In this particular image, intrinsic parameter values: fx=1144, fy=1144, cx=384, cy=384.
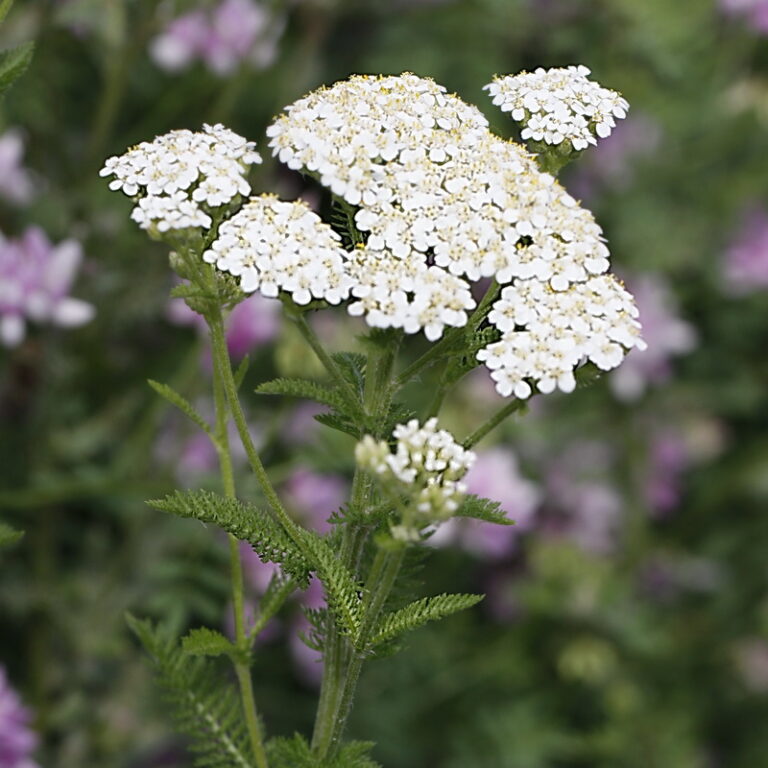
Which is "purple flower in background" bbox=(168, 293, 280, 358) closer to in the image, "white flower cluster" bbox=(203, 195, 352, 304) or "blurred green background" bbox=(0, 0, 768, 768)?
"blurred green background" bbox=(0, 0, 768, 768)

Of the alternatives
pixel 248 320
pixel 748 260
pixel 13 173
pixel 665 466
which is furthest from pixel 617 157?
pixel 13 173

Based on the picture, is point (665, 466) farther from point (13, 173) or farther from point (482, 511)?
point (482, 511)

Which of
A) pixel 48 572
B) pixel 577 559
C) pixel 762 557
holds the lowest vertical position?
pixel 762 557

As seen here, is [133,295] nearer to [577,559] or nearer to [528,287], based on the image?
[577,559]

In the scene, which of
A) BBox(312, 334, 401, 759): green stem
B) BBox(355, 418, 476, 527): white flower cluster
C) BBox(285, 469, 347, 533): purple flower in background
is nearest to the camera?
BBox(355, 418, 476, 527): white flower cluster

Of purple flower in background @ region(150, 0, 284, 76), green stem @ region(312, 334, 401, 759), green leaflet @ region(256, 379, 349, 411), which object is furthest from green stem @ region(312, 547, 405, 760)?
purple flower in background @ region(150, 0, 284, 76)

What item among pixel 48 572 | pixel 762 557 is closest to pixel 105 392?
pixel 48 572
